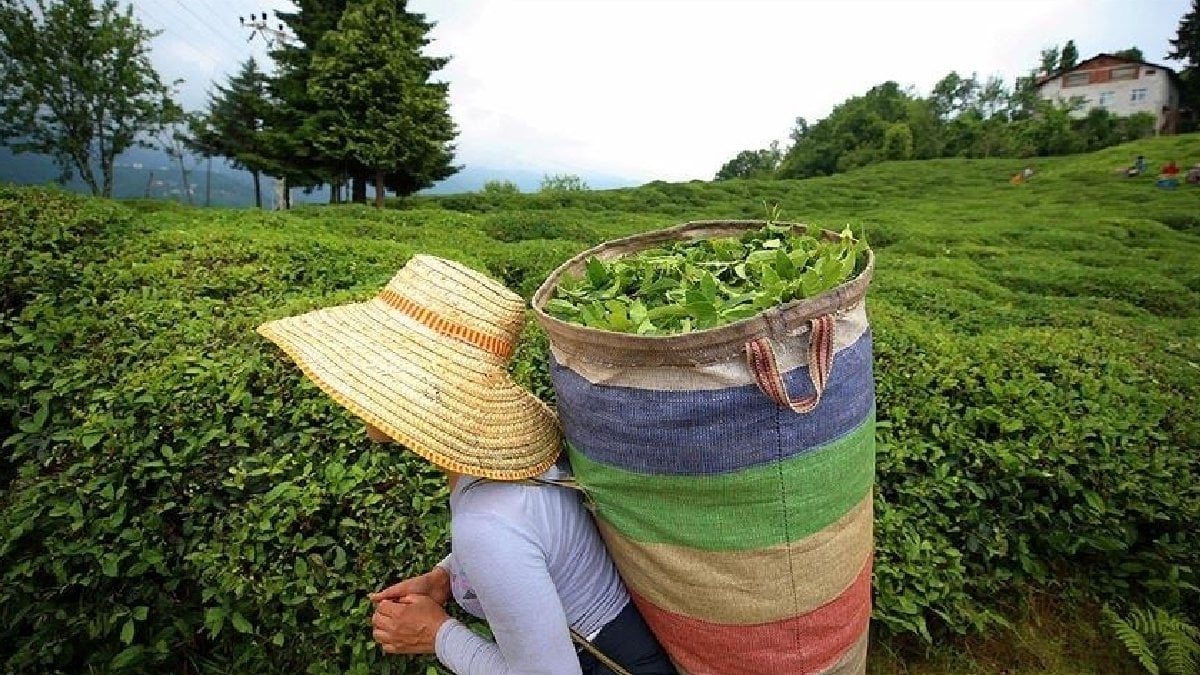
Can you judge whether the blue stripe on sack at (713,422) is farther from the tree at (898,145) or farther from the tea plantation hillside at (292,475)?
the tree at (898,145)

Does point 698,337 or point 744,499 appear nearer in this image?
point 698,337

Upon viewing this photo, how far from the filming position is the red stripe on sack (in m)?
1.35

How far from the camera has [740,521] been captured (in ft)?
4.13

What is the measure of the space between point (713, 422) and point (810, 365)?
19 centimetres

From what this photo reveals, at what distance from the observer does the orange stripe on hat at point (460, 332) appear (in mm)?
1479

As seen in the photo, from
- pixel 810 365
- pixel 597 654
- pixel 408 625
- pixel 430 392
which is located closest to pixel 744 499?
pixel 810 365

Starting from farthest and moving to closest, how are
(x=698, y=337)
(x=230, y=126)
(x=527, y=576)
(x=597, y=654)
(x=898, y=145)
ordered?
(x=898, y=145), (x=230, y=126), (x=597, y=654), (x=527, y=576), (x=698, y=337)

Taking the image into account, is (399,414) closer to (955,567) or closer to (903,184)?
(955,567)

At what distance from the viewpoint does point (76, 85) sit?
24.5 meters

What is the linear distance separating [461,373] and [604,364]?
360 mm

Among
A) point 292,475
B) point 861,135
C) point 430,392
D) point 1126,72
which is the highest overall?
point 1126,72

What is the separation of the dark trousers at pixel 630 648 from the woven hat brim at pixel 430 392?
401 millimetres

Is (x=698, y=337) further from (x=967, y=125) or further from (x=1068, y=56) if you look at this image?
(x=1068, y=56)

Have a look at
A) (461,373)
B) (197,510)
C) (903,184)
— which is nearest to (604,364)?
(461,373)
